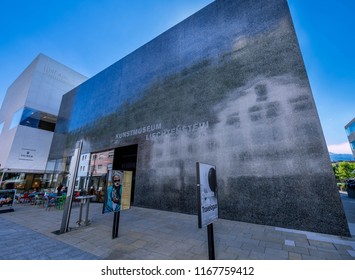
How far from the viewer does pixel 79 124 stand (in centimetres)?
1634

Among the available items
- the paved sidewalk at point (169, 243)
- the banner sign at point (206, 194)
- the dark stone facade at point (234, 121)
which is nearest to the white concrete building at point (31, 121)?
the dark stone facade at point (234, 121)

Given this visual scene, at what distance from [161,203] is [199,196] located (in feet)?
21.4

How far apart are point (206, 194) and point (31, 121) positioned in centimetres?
2508

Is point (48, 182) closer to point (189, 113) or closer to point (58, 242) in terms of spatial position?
point (58, 242)

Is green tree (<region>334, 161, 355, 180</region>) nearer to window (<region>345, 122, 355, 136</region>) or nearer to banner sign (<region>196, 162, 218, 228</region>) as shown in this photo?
window (<region>345, 122, 355, 136</region>)

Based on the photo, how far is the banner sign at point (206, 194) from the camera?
2.70 metres

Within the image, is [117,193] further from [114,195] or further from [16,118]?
[16,118]

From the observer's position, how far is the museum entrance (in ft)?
39.4

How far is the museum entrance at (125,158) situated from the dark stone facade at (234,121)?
31.0 inches

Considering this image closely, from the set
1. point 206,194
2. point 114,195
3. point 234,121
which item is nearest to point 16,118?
point 114,195

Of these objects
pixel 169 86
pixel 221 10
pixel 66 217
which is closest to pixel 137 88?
pixel 169 86

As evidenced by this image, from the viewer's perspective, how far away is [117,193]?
4.80 m

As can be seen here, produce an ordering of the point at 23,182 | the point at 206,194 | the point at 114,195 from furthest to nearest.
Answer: the point at 23,182 < the point at 114,195 < the point at 206,194
